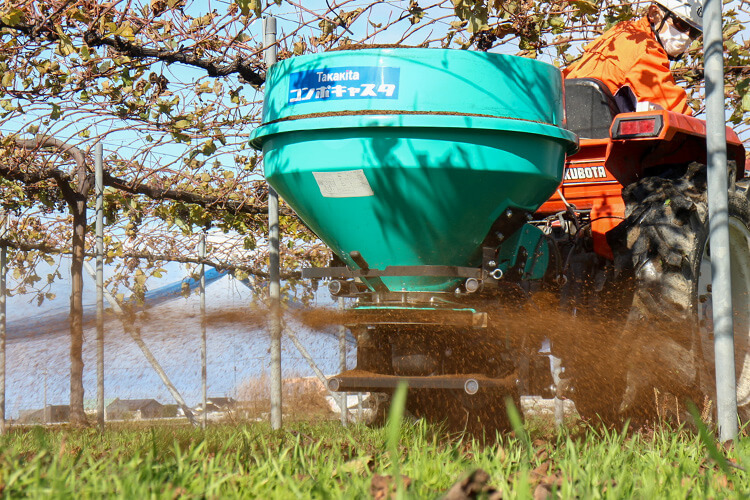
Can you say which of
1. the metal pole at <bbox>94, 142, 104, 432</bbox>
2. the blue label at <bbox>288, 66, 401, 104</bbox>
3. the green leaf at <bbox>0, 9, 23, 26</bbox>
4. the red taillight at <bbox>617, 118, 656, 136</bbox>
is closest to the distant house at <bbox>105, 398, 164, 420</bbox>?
the metal pole at <bbox>94, 142, 104, 432</bbox>

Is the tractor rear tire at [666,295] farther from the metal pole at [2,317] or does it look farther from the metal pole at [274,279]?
the metal pole at [2,317]

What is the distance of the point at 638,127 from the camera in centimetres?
358

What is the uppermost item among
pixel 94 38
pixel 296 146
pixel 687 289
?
pixel 94 38

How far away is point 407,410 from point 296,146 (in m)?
1.48

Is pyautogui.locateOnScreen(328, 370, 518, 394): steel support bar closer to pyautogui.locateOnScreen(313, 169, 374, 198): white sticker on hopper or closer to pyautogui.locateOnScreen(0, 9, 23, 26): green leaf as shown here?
pyautogui.locateOnScreen(313, 169, 374, 198): white sticker on hopper

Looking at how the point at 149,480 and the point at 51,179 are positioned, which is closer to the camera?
the point at 149,480

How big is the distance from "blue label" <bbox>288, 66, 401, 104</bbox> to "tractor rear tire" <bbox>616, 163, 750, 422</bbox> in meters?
1.29

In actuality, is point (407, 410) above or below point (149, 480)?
below

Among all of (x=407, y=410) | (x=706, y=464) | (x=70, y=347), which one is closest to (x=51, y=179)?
(x=70, y=347)

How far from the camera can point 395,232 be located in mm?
3439

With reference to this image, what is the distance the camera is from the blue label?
3260 millimetres

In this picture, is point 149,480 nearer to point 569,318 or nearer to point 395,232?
point 395,232

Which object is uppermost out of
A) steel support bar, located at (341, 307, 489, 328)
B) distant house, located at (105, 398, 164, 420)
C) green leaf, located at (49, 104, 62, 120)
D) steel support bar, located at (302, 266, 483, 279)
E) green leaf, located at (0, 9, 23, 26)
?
green leaf, located at (0, 9, 23, 26)

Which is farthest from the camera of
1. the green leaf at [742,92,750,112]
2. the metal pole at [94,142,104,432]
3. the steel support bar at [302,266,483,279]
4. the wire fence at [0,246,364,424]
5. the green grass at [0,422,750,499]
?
the metal pole at [94,142,104,432]
